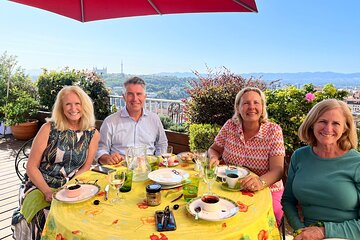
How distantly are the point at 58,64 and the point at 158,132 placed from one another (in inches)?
213

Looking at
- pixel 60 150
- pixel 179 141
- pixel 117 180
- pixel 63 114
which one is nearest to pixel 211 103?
pixel 179 141

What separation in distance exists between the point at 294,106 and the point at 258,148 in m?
1.42

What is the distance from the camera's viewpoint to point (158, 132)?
2.90 metres

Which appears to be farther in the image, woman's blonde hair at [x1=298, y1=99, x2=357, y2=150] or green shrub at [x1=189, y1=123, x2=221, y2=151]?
green shrub at [x1=189, y1=123, x2=221, y2=151]

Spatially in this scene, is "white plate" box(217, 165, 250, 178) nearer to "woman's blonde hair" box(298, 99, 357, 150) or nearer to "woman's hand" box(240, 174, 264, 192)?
"woman's hand" box(240, 174, 264, 192)

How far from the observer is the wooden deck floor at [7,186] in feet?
9.16

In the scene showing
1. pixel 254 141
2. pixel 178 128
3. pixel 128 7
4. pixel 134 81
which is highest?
pixel 128 7

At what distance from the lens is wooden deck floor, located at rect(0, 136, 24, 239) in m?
2.79

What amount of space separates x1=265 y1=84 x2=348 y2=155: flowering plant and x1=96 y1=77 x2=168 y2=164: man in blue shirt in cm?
158

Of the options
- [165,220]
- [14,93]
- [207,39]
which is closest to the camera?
[165,220]

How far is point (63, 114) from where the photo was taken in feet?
7.49

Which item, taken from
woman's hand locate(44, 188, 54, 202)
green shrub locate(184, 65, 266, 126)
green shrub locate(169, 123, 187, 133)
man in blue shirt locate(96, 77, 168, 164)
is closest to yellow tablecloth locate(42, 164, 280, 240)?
woman's hand locate(44, 188, 54, 202)

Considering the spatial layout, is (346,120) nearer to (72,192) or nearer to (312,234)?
(312,234)

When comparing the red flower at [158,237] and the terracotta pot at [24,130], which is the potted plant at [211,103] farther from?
the terracotta pot at [24,130]
